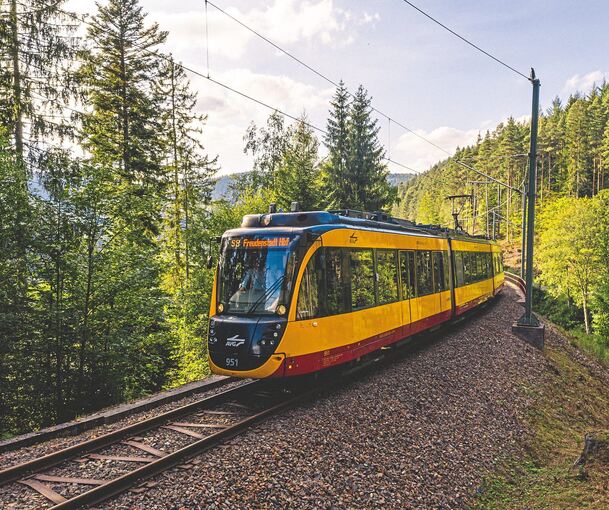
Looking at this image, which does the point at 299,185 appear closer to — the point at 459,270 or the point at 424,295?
the point at 459,270

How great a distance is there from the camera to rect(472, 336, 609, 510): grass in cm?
678

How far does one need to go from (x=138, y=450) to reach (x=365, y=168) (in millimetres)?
29272

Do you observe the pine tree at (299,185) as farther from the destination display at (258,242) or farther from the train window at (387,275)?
the destination display at (258,242)

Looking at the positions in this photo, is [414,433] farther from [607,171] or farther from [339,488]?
[607,171]

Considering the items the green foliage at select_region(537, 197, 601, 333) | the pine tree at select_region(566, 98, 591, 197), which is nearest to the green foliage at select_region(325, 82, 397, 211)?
the green foliage at select_region(537, 197, 601, 333)

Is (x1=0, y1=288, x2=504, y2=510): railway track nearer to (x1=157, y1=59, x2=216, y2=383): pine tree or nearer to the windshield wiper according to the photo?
the windshield wiper

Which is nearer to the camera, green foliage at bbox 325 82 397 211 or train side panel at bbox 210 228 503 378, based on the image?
train side panel at bbox 210 228 503 378

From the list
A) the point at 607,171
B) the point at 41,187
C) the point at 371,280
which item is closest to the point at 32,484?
the point at 371,280

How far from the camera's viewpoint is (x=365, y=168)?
33.5 metres

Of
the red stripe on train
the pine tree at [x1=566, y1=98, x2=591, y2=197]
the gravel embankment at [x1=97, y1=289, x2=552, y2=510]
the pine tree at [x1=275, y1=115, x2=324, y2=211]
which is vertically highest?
the pine tree at [x1=566, y1=98, x2=591, y2=197]

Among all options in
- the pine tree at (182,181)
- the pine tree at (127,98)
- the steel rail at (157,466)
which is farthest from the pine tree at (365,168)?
the steel rail at (157,466)

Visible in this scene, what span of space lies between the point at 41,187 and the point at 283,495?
32.3 ft

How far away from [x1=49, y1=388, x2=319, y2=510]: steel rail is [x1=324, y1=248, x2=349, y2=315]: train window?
211cm

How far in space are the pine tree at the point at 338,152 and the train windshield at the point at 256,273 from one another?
23.1 meters
